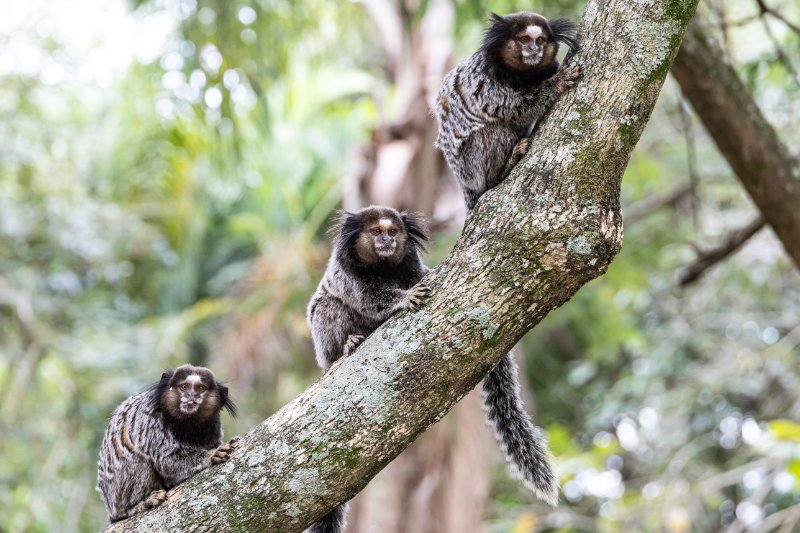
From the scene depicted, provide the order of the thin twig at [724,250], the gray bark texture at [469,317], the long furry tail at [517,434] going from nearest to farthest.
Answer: the gray bark texture at [469,317] → the long furry tail at [517,434] → the thin twig at [724,250]

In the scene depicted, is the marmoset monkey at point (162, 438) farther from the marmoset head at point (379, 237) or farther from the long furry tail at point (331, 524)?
the marmoset head at point (379, 237)

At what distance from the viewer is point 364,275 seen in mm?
3816

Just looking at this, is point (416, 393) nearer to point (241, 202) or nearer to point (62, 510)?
point (62, 510)

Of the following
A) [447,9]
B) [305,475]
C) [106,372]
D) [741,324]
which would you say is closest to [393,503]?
[106,372]

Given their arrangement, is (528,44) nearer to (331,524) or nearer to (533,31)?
(533,31)

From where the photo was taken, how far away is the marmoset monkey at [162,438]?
3.59 metres

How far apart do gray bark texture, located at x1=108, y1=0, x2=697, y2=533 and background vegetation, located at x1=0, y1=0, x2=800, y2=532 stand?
11.2 feet

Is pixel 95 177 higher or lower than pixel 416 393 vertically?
higher

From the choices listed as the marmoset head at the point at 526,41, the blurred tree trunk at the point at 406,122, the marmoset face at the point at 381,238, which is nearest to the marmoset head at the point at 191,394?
the marmoset face at the point at 381,238

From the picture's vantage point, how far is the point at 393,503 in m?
7.61

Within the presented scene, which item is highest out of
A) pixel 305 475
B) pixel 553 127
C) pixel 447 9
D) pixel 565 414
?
pixel 447 9

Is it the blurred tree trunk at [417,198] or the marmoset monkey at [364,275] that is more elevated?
the blurred tree trunk at [417,198]

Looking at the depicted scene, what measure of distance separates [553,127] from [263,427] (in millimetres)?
1310

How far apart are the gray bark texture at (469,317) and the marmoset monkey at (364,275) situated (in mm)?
810
